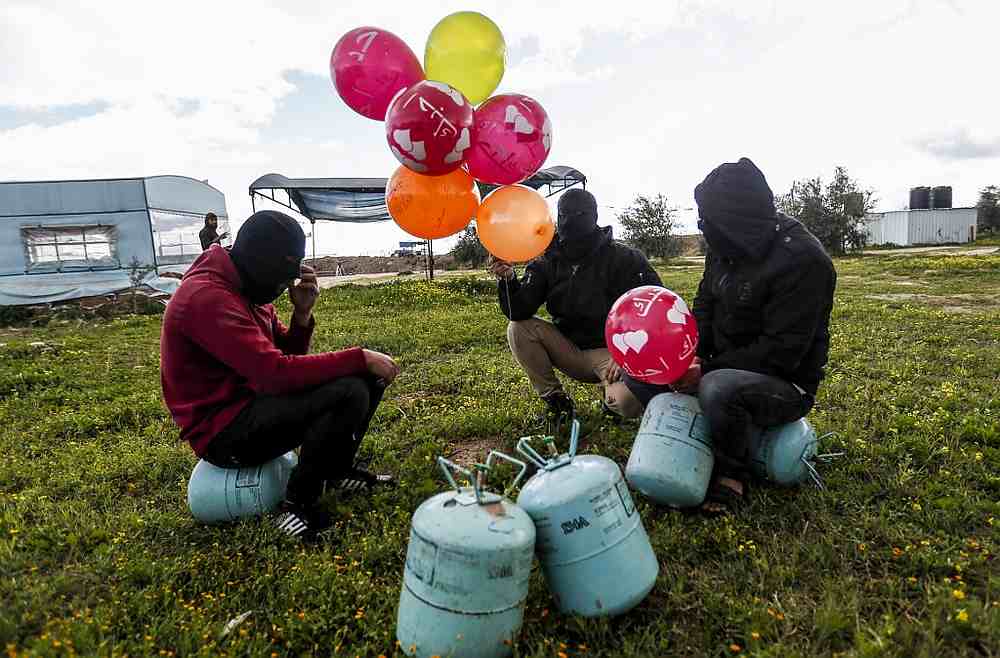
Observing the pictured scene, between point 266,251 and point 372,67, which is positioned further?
point 372,67

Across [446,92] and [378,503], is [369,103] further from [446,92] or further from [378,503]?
[378,503]

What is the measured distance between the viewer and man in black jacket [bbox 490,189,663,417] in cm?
499

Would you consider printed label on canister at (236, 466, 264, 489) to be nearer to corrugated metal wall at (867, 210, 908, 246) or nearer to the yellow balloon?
the yellow balloon

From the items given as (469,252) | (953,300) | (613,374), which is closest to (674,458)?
(613,374)

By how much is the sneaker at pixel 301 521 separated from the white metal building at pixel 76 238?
16.1m

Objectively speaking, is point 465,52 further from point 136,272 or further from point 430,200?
point 136,272

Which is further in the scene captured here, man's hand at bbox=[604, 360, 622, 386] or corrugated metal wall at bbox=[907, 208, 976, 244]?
corrugated metal wall at bbox=[907, 208, 976, 244]

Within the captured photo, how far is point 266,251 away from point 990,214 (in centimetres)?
5958

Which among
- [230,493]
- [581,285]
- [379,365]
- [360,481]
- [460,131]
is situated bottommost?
[360,481]

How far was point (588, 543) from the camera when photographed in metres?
2.58

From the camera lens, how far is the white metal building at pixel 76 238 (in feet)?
54.7

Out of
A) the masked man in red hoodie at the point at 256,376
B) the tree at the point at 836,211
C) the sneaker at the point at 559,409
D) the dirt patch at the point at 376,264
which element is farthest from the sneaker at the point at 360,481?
the tree at the point at 836,211

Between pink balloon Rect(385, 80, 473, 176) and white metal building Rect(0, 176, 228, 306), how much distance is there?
1618 centimetres

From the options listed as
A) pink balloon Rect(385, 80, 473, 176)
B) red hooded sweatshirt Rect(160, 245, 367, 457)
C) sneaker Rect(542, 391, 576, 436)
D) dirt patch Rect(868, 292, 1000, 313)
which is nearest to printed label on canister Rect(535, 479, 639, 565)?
red hooded sweatshirt Rect(160, 245, 367, 457)
